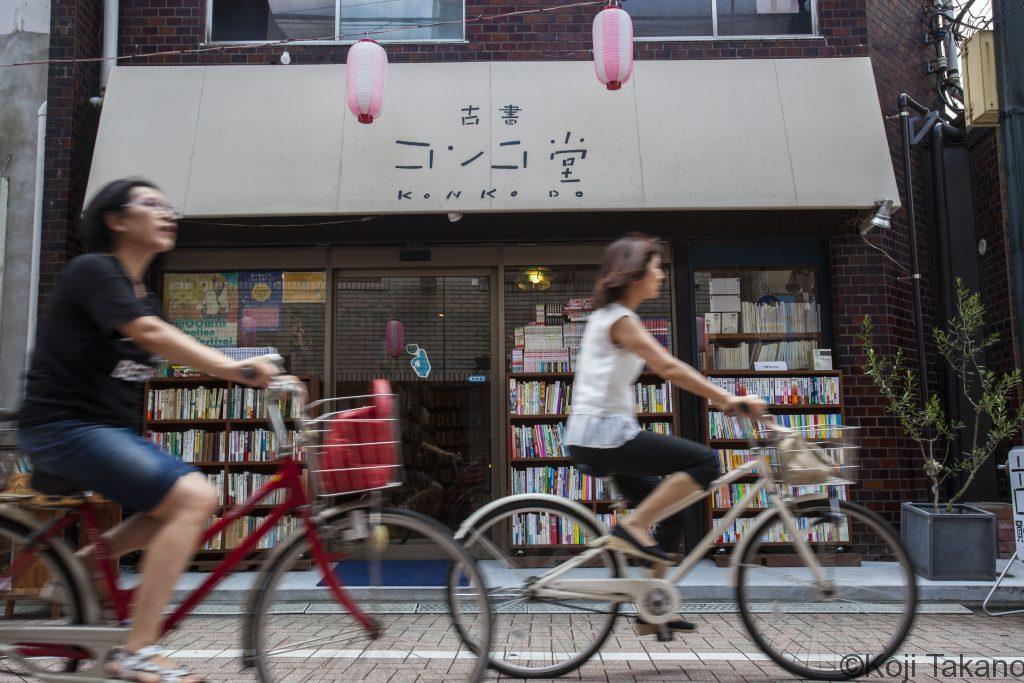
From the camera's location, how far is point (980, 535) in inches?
245

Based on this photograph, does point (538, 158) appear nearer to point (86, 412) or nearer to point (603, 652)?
point (603, 652)

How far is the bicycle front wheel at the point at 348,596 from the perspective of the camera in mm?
2707

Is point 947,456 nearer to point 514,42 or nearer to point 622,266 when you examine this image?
point 514,42

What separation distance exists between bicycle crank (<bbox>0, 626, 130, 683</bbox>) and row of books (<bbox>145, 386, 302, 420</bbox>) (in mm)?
5003

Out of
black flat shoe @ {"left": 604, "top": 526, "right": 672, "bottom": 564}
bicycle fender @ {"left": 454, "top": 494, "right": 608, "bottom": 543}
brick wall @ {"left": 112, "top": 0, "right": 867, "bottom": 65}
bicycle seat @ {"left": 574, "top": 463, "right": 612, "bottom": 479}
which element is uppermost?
brick wall @ {"left": 112, "top": 0, "right": 867, "bottom": 65}

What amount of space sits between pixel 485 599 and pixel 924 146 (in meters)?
8.13

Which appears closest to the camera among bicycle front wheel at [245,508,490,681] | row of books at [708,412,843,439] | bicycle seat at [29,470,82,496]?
bicycle seat at [29,470,82,496]

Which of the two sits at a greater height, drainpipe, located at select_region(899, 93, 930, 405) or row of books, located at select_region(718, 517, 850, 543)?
drainpipe, located at select_region(899, 93, 930, 405)

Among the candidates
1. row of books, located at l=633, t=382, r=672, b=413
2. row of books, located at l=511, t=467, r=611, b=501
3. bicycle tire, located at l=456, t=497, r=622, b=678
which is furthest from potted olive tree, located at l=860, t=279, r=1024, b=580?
bicycle tire, located at l=456, t=497, r=622, b=678

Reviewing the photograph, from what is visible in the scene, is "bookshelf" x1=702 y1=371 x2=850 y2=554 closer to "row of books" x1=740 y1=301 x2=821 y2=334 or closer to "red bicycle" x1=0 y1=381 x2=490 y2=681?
"row of books" x1=740 y1=301 x2=821 y2=334

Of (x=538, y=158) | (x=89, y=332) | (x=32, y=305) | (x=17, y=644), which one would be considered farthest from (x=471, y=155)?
(x=17, y=644)

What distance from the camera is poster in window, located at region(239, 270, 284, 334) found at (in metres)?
7.95

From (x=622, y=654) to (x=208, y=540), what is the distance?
2196 mm

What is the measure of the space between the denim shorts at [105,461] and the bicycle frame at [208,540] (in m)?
0.26
